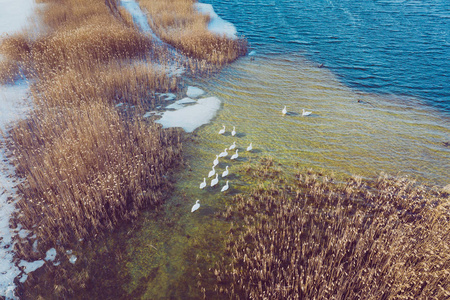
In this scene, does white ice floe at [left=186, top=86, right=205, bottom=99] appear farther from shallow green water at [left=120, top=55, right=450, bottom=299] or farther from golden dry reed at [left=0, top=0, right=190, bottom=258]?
golden dry reed at [left=0, top=0, right=190, bottom=258]

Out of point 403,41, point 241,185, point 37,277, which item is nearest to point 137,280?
point 37,277

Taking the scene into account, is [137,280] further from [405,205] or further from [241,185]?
[405,205]

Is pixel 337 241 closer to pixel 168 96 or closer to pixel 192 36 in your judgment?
pixel 168 96

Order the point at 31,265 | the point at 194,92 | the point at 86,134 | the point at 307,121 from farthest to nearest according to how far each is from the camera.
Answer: the point at 194,92 < the point at 307,121 < the point at 86,134 < the point at 31,265

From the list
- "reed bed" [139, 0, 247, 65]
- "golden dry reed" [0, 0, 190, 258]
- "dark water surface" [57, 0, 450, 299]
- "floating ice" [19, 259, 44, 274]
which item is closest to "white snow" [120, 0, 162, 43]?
"reed bed" [139, 0, 247, 65]

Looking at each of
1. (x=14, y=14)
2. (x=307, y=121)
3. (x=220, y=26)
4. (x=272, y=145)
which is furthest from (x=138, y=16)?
(x=272, y=145)

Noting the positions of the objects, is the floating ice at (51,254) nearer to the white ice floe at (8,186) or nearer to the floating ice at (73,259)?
the floating ice at (73,259)
